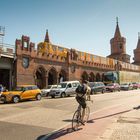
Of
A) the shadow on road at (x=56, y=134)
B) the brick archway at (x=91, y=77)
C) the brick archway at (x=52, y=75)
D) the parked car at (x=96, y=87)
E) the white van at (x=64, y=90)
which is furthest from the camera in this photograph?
the brick archway at (x=91, y=77)

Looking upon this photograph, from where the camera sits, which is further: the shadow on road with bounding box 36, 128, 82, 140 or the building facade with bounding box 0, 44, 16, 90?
the building facade with bounding box 0, 44, 16, 90

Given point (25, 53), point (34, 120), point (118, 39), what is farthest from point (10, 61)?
point (118, 39)

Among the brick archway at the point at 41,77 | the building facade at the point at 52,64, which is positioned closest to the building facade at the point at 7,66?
the building facade at the point at 52,64

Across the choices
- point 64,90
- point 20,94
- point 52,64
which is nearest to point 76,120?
point 20,94

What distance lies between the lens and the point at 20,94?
21.7m

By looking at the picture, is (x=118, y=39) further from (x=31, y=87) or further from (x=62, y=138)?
(x=62, y=138)

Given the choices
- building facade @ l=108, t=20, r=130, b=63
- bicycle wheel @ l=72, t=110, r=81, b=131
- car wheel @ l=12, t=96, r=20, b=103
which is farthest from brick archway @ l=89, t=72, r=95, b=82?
bicycle wheel @ l=72, t=110, r=81, b=131

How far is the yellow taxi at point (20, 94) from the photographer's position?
2108 cm

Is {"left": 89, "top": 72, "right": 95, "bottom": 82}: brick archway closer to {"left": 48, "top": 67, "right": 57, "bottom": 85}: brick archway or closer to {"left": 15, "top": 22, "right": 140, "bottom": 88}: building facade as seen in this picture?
{"left": 15, "top": 22, "right": 140, "bottom": 88}: building facade

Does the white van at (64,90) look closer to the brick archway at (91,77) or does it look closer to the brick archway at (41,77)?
the brick archway at (41,77)

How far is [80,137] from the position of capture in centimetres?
784

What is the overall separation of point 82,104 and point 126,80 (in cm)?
4506

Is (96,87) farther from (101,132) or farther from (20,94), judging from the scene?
(101,132)

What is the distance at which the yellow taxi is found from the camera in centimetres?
2108
